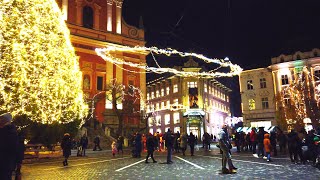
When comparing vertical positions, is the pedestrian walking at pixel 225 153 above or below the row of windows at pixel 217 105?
below

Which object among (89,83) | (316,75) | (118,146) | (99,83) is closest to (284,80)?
(316,75)

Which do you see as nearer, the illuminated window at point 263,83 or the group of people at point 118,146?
the group of people at point 118,146

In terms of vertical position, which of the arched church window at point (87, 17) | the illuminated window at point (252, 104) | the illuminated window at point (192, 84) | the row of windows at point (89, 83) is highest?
the arched church window at point (87, 17)

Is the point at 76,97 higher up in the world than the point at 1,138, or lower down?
higher up

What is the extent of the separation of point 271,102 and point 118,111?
2848cm

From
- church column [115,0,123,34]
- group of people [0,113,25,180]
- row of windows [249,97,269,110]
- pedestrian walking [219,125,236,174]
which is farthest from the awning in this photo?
group of people [0,113,25,180]

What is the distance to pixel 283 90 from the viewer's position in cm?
4866

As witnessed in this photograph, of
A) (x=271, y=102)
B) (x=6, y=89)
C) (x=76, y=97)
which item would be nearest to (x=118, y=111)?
(x=76, y=97)

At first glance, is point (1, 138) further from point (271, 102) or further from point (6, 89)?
point (271, 102)

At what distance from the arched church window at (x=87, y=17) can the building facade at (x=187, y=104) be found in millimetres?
21012

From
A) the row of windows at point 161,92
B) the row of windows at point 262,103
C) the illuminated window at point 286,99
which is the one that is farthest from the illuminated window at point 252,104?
the row of windows at point 161,92

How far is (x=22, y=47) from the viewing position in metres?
18.2

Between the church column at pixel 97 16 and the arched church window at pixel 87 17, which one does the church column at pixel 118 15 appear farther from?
the arched church window at pixel 87 17

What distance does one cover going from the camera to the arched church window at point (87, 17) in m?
41.0
